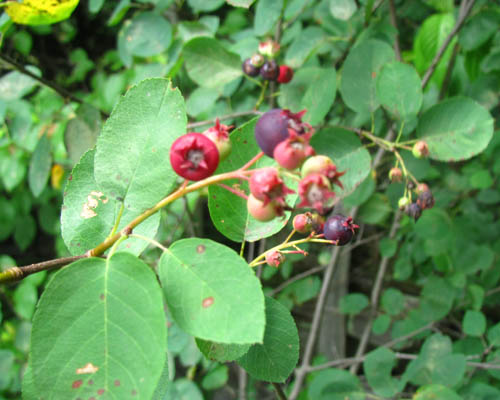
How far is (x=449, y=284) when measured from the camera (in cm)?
150

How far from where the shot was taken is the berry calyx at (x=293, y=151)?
38cm

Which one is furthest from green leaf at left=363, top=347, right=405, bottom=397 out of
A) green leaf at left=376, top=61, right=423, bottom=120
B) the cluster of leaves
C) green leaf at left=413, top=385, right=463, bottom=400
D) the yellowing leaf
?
the yellowing leaf

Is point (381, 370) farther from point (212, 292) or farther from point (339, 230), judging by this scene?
point (212, 292)

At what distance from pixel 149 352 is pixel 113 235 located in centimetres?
15

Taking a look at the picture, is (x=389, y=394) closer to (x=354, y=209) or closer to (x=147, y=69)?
(x=354, y=209)

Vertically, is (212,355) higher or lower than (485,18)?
lower

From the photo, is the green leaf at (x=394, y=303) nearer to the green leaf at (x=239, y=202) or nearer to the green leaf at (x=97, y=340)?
the green leaf at (x=239, y=202)

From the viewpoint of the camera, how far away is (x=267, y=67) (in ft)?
3.55

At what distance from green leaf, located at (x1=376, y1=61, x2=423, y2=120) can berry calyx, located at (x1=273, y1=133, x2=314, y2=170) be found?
622 mm

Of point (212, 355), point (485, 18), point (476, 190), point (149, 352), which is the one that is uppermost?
point (485, 18)

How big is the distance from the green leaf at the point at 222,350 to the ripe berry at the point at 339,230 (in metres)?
0.20

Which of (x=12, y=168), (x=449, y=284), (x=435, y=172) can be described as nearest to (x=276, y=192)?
(x=449, y=284)

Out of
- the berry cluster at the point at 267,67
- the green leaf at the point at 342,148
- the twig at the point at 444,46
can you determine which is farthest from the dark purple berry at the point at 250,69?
the twig at the point at 444,46

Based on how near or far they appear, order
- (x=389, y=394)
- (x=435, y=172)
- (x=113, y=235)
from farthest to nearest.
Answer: (x=435, y=172)
(x=389, y=394)
(x=113, y=235)
